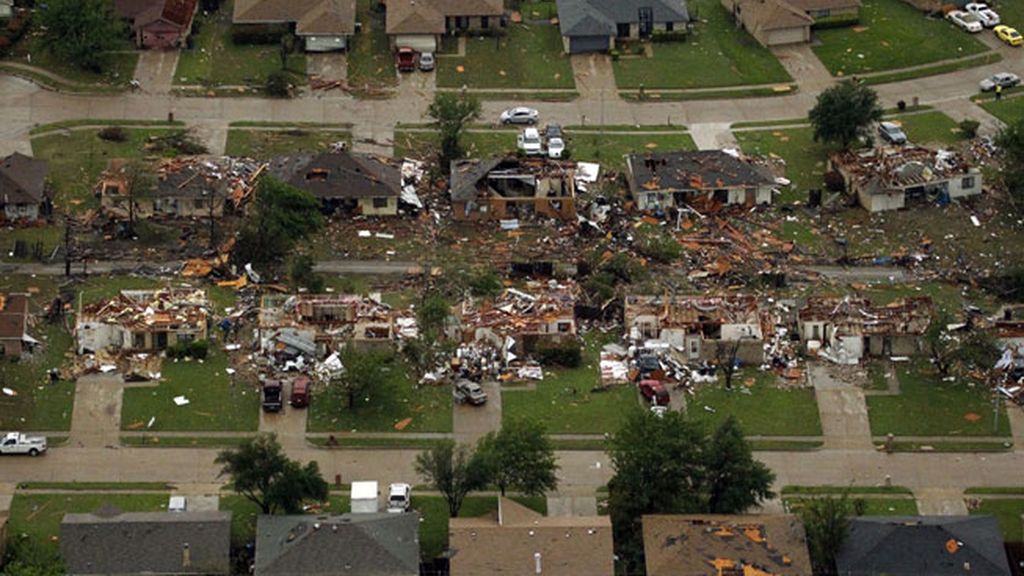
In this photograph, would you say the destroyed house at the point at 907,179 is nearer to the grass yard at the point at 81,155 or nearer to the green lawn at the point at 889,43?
the green lawn at the point at 889,43

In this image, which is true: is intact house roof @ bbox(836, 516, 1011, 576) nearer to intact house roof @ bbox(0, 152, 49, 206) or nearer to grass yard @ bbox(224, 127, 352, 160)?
grass yard @ bbox(224, 127, 352, 160)

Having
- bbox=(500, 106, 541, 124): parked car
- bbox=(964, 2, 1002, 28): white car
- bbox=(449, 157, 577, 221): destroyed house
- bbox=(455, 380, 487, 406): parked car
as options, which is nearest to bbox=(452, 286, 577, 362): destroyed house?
bbox=(455, 380, 487, 406): parked car

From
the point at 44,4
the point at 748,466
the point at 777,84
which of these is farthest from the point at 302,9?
the point at 748,466

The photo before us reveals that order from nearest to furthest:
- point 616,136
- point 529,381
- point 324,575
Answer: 1. point 324,575
2. point 529,381
3. point 616,136

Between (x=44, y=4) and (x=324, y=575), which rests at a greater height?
(x=44, y=4)

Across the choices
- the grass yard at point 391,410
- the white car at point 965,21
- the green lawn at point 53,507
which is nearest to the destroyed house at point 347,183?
the grass yard at point 391,410

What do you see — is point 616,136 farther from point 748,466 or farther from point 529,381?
point 748,466

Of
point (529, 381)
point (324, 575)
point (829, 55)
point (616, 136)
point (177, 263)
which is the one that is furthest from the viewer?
point (829, 55)
